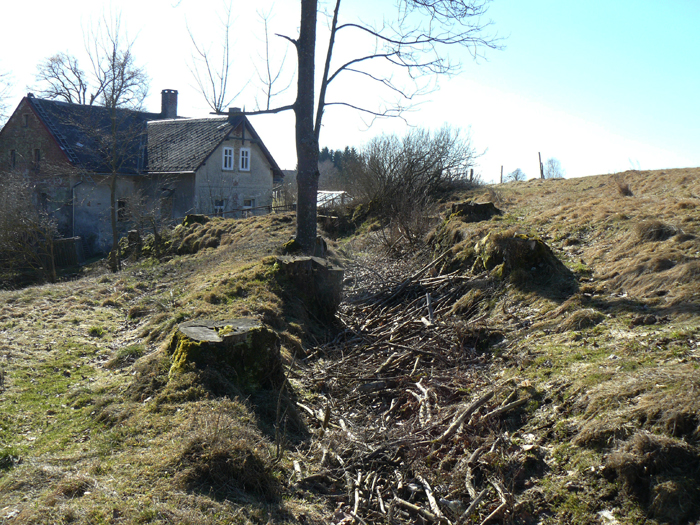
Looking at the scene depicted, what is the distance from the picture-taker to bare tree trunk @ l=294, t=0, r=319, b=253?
1138 centimetres

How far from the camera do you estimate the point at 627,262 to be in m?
7.39

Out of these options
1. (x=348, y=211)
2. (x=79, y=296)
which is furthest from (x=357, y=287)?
(x=348, y=211)

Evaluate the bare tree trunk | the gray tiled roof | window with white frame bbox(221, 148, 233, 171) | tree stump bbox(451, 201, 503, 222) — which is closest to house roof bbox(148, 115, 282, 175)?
the gray tiled roof

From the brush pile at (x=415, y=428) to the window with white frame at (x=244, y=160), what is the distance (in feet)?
79.3

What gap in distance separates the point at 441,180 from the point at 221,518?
20895 mm

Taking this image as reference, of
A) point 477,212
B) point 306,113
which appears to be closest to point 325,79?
point 306,113

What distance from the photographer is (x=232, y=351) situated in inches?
206

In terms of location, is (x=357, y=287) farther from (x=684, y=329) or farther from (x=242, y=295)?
(x=684, y=329)

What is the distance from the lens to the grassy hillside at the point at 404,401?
3605 millimetres

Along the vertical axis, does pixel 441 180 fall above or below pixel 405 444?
above

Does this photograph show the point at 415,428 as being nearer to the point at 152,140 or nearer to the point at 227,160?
the point at 227,160

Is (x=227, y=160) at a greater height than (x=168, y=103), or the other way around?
(x=168, y=103)

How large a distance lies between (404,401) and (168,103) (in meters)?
36.7

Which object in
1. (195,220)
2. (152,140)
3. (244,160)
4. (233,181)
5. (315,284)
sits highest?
(152,140)
